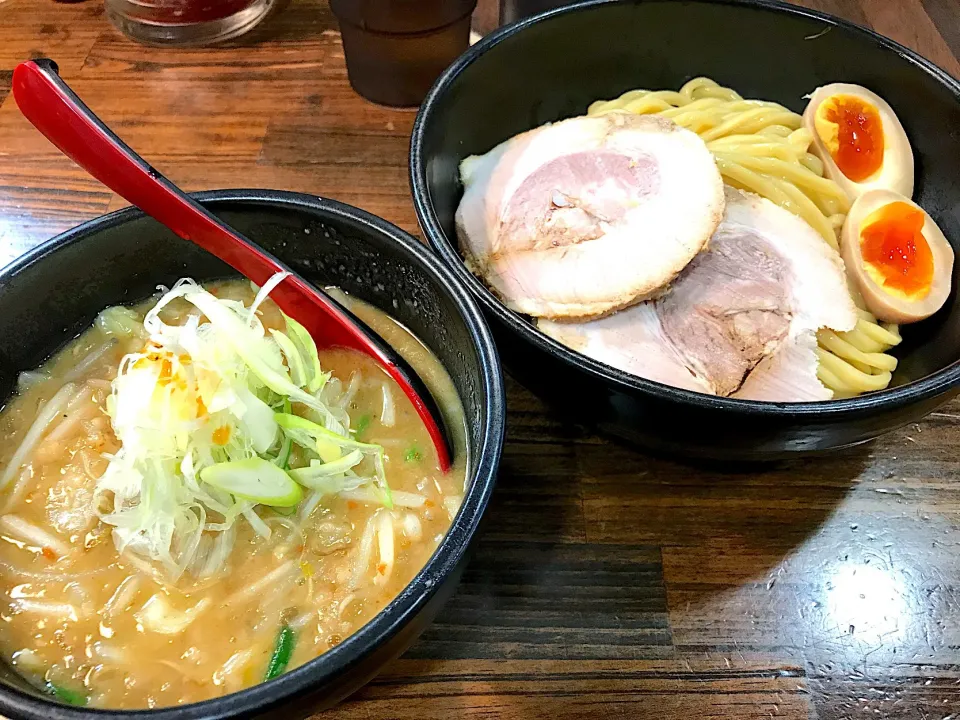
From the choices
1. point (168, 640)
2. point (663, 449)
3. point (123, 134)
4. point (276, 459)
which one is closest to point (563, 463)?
point (663, 449)

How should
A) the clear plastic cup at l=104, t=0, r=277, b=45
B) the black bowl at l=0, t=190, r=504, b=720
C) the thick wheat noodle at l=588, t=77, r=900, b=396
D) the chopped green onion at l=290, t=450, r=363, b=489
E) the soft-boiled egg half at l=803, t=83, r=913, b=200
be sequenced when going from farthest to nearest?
the clear plastic cup at l=104, t=0, r=277, b=45, the soft-boiled egg half at l=803, t=83, r=913, b=200, the thick wheat noodle at l=588, t=77, r=900, b=396, the chopped green onion at l=290, t=450, r=363, b=489, the black bowl at l=0, t=190, r=504, b=720

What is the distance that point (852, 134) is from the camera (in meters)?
1.58

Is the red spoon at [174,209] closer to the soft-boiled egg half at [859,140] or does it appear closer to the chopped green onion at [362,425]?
the chopped green onion at [362,425]

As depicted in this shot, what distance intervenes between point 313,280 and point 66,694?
69 cm

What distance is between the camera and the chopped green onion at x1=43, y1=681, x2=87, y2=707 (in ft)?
2.83

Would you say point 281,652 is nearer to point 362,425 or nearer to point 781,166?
point 362,425

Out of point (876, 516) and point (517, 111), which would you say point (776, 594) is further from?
point (517, 111)

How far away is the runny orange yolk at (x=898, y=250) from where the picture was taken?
4.62 ft

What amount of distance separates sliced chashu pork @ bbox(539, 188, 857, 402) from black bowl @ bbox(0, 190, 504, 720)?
0.92ft

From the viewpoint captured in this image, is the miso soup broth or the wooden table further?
the wooden table

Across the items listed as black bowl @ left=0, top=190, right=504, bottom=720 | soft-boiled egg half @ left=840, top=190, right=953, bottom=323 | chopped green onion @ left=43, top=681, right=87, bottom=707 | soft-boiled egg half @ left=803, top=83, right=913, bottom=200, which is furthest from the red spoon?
soft-boiled egg half @ left=803, top=83, right=913, bottom=200

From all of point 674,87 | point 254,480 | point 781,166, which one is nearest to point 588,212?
point 781,166

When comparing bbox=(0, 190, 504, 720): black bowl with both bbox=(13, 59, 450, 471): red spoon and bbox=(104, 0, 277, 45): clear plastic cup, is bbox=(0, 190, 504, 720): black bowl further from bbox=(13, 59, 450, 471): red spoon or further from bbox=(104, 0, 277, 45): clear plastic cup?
bbox=(104, 0, 277, 45): clear plastic cup

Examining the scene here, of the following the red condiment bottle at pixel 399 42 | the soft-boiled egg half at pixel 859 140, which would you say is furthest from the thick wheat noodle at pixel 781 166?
the red condiment bottle at pixel 399 42
